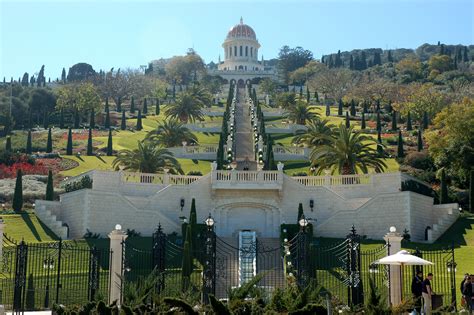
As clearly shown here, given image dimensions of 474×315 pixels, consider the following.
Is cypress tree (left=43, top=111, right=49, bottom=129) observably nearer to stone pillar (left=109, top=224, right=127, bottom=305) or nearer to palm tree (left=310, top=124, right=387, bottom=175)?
palm tree (left=310, top=124, right=387, bottom=175)

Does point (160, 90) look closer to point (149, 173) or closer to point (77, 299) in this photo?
point (149, 173)

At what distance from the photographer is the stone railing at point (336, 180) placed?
150 feet

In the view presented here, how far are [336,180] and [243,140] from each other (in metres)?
23.1

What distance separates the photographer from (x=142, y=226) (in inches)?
1687

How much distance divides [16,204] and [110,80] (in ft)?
239

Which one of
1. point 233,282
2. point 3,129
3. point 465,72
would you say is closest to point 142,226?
point 233,282

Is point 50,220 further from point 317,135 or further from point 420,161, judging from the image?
point 420,161

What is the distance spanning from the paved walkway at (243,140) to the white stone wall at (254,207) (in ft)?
31.5

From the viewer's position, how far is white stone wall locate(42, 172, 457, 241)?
4228cm

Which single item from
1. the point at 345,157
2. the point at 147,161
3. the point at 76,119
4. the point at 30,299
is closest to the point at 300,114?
the point at 76,119

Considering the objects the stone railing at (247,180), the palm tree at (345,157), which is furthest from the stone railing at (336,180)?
the stone railing at (247,180)

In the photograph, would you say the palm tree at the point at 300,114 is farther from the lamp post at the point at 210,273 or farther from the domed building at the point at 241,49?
the domed building at the point at 241,49

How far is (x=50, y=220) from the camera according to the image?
42.3m

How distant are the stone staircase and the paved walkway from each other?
52.7ft
